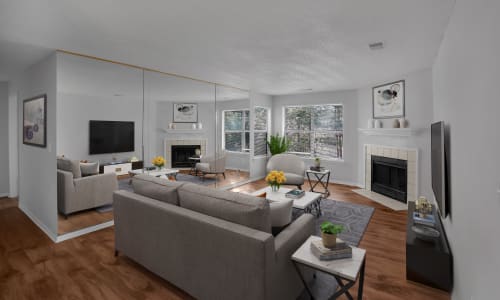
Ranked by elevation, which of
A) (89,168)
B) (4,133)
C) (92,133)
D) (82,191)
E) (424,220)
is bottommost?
(424,220)

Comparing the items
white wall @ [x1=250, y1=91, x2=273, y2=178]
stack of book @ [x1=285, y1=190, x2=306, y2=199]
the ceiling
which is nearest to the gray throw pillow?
the ceiling

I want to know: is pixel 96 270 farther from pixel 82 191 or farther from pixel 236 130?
pixel 236 130

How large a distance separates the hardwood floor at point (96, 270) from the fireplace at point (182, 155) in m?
1.48

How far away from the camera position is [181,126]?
4.46 m

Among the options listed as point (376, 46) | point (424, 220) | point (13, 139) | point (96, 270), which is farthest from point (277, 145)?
point (13, 139)

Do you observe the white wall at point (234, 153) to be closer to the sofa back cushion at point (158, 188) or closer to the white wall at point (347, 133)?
the white wall at point (347, 133)

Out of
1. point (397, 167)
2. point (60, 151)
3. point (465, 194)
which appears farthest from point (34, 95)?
point (397, 167)

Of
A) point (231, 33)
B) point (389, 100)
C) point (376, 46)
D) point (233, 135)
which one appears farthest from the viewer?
point (233, 135)

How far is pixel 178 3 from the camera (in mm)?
1986

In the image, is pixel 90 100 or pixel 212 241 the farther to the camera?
pixel 90 100

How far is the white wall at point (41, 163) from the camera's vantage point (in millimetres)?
3215

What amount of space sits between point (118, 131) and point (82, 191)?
40.6 inches

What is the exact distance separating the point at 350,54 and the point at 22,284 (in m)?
4.43

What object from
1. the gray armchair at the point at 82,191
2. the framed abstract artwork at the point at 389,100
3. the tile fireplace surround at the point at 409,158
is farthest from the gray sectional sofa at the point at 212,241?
the framed abstract artwork at the point at 389,100
